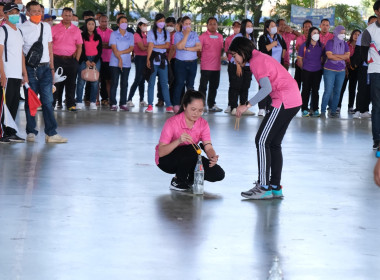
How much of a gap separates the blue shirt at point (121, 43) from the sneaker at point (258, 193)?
7598 millimetres

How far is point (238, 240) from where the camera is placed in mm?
5441

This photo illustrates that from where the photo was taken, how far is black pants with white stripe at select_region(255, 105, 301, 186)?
6.86m

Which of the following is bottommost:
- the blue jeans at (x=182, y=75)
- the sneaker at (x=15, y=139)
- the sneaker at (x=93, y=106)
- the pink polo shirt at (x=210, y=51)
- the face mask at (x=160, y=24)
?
the sneaker at (x=93, y=106)

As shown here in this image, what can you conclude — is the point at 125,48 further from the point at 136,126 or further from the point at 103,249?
the point at 103,249

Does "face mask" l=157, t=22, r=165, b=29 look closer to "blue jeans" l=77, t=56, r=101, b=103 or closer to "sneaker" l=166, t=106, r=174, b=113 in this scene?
"blue jeans" l=77, t=56, r=101, b=103

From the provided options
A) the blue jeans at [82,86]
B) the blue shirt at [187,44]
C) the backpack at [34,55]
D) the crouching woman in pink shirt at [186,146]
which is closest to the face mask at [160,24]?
the blue shirt at [187,44]

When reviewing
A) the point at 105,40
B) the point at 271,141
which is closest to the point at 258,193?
the point at 271,141

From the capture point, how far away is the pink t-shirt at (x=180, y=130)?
7.06 m

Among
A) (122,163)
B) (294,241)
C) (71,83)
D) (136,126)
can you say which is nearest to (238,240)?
(294,241)

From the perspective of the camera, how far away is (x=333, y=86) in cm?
1423

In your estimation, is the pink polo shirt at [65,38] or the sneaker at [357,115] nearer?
the pink polo shirt at [65,38]

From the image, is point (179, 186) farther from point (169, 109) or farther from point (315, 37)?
point (315, 37)

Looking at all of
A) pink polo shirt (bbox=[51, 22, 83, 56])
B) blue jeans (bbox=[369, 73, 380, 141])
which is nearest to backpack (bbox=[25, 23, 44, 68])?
pink polo shirt (bbox=[51, 22, 83, 56])

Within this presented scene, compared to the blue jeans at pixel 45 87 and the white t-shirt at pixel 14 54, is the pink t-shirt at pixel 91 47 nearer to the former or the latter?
the blue jeans at pixel 45 87
